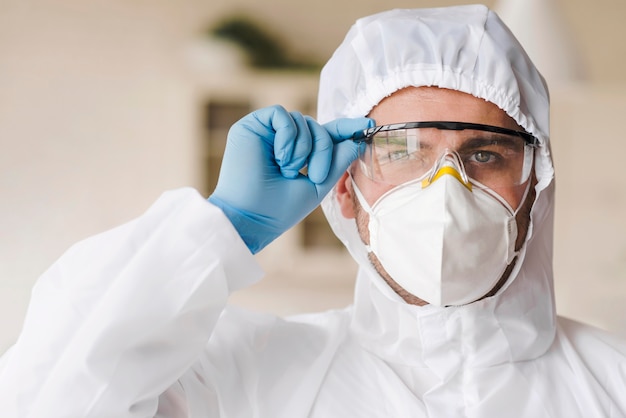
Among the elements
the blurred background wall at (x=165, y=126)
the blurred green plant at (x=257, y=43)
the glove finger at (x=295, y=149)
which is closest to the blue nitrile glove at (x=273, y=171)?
the glove finger at (x=295, y=149)

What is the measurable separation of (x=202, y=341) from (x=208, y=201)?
216 millimetres

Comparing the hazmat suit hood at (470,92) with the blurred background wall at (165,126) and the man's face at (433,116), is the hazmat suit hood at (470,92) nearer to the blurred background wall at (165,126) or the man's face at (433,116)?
the man's face at (433,116)

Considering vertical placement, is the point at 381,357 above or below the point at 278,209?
below

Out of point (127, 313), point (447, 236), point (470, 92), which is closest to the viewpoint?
point (127, 313)

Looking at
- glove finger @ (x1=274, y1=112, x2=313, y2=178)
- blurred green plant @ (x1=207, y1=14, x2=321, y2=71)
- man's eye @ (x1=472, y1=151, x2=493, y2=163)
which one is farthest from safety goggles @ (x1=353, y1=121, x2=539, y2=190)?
blurred green plant @ (x1=207, y1=14, x2=321, y2=71)

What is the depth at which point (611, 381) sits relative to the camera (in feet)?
4.12

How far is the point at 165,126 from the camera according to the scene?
412 cm

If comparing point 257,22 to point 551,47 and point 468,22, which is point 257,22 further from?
point 468,22

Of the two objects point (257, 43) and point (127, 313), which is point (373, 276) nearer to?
point (127, 313)

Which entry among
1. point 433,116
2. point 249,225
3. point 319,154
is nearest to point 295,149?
point 319,154

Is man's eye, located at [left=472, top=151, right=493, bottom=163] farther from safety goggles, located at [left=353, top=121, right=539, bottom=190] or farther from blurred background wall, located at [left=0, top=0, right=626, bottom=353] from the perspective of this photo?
blurred background wall, located at [left=0, top=0, right=626, bottom=353]

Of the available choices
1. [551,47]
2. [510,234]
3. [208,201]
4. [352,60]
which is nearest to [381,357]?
[510,234]

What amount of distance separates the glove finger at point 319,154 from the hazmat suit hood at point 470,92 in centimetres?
14

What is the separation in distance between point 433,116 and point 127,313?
0.60 meters
